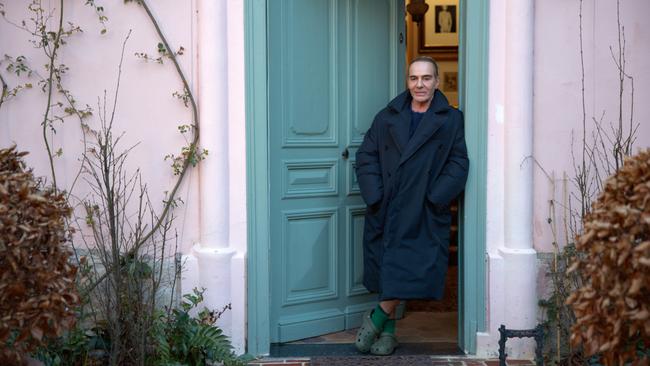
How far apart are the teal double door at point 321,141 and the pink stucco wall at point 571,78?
1242 millimetres

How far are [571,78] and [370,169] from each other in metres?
1.40

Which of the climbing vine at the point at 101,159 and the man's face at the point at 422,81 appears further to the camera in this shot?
the man's face at the point at 422,81

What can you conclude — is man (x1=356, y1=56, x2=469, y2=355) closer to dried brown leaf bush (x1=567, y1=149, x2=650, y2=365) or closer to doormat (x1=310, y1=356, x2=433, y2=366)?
doormat (x1=310, y1=356, x2=433, y2=366)

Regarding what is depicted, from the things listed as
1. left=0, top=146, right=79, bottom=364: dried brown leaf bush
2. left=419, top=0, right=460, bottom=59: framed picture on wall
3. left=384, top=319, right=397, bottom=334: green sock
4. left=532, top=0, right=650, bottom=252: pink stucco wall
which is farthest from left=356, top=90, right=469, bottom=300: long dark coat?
left=419, top=0, right=460, bottom=59: framed picture on wall

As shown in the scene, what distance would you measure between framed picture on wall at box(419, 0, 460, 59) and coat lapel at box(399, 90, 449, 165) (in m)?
4.35

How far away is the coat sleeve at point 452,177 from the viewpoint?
17.4ft

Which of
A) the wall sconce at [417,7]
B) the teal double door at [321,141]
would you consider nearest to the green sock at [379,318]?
the teal double door at [321,141]

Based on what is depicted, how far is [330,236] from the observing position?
5.92 m

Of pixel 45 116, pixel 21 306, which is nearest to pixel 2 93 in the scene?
pixel 45 116

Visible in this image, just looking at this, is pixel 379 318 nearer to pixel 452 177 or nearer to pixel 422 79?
pixel 452 177

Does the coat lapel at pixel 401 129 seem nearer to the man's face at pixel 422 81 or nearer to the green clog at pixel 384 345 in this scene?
the man's face at pixel 422 81

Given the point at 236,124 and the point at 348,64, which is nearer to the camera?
the point at 236,124

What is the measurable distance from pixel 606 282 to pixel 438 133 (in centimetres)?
231

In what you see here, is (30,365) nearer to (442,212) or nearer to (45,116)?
(45,116)
